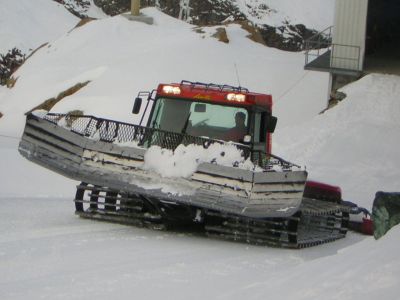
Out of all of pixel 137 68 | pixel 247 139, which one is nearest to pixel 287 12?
pixel 137 68

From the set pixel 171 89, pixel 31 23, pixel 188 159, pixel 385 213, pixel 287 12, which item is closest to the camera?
pixel 385 213

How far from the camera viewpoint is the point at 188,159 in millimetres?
9984

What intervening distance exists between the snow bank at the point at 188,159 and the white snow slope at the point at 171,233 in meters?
0.85

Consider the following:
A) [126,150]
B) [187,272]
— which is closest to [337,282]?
[187,272]

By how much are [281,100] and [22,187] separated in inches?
430

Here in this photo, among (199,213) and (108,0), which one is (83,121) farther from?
(108,0)

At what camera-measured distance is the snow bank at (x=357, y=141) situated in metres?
17.8

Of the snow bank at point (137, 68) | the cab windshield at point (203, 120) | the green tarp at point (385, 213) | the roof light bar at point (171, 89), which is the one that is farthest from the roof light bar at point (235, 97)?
the snow bank at point (137, 68)

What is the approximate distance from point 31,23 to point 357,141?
27.4 meters

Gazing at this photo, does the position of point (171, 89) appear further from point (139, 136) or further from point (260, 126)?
point (260, 126)

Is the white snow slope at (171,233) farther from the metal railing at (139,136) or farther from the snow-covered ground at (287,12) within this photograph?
the snow-covered ground at (287,12)

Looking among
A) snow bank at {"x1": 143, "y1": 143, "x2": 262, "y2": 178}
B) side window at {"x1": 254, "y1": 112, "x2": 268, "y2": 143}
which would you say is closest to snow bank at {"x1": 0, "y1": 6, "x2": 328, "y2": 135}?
side window at {"x1": 254, "y1": 112, "x2": 268, "y2": 143}

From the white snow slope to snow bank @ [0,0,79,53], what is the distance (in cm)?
30

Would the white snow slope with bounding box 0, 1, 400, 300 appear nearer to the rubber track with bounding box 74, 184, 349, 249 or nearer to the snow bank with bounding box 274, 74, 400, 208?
the snow bank with bounding box 274, 74, 400, 208
